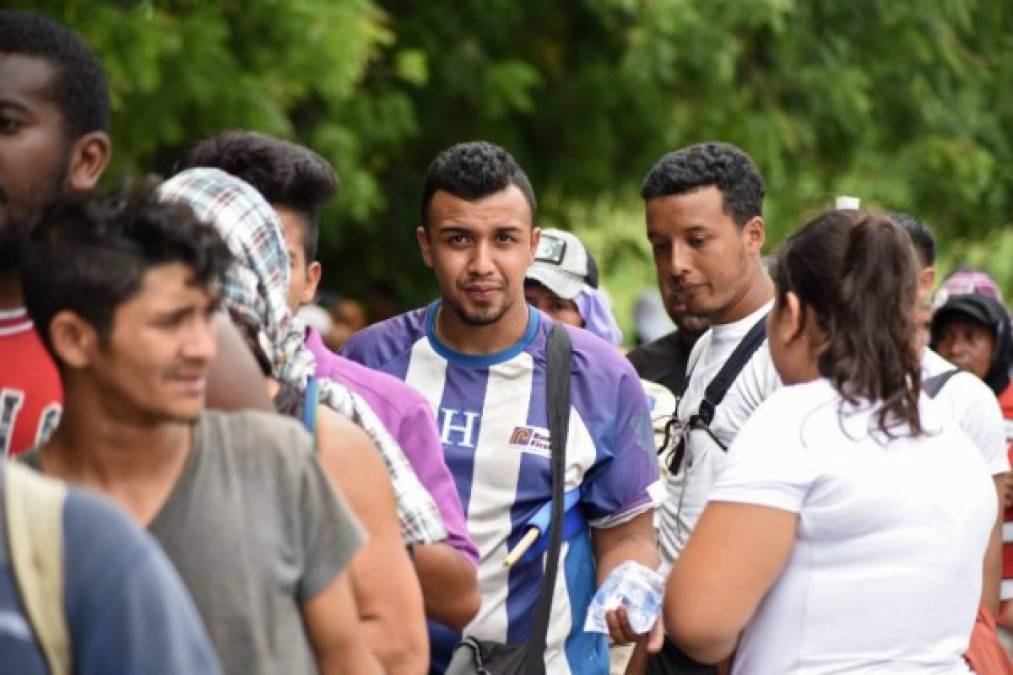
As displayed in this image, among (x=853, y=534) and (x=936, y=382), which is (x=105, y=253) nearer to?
A: (x=853, y=534)

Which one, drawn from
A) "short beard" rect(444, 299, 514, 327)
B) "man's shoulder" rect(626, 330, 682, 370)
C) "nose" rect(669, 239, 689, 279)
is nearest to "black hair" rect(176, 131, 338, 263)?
"short beard" rect(444, 299, 514, 327)

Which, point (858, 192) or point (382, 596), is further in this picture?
point (858, 192)

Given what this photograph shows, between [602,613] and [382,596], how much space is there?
1.50 meters

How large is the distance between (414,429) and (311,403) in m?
0.73

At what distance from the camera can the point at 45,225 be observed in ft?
11.6

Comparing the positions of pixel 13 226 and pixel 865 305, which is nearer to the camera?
pixel 13 226

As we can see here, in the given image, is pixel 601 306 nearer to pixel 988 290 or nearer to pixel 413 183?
pixel 988 290

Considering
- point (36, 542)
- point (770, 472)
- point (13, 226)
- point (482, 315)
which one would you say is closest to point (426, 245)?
point (482, 315)

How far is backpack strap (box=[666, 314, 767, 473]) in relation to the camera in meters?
5.89

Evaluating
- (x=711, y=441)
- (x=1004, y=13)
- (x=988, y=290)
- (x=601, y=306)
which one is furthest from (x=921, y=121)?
(x=711, y=441)

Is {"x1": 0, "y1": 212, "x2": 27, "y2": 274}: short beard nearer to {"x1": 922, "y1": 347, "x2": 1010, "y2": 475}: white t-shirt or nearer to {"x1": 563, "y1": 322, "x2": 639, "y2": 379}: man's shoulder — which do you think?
{"x1": 563, "y1": 322, "x2": 639, "y2": 379}: man's shoulder

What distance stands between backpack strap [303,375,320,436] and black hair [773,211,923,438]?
3.33 feet

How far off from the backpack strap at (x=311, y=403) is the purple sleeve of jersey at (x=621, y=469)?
1.77 metres

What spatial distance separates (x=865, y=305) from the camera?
169 inches
